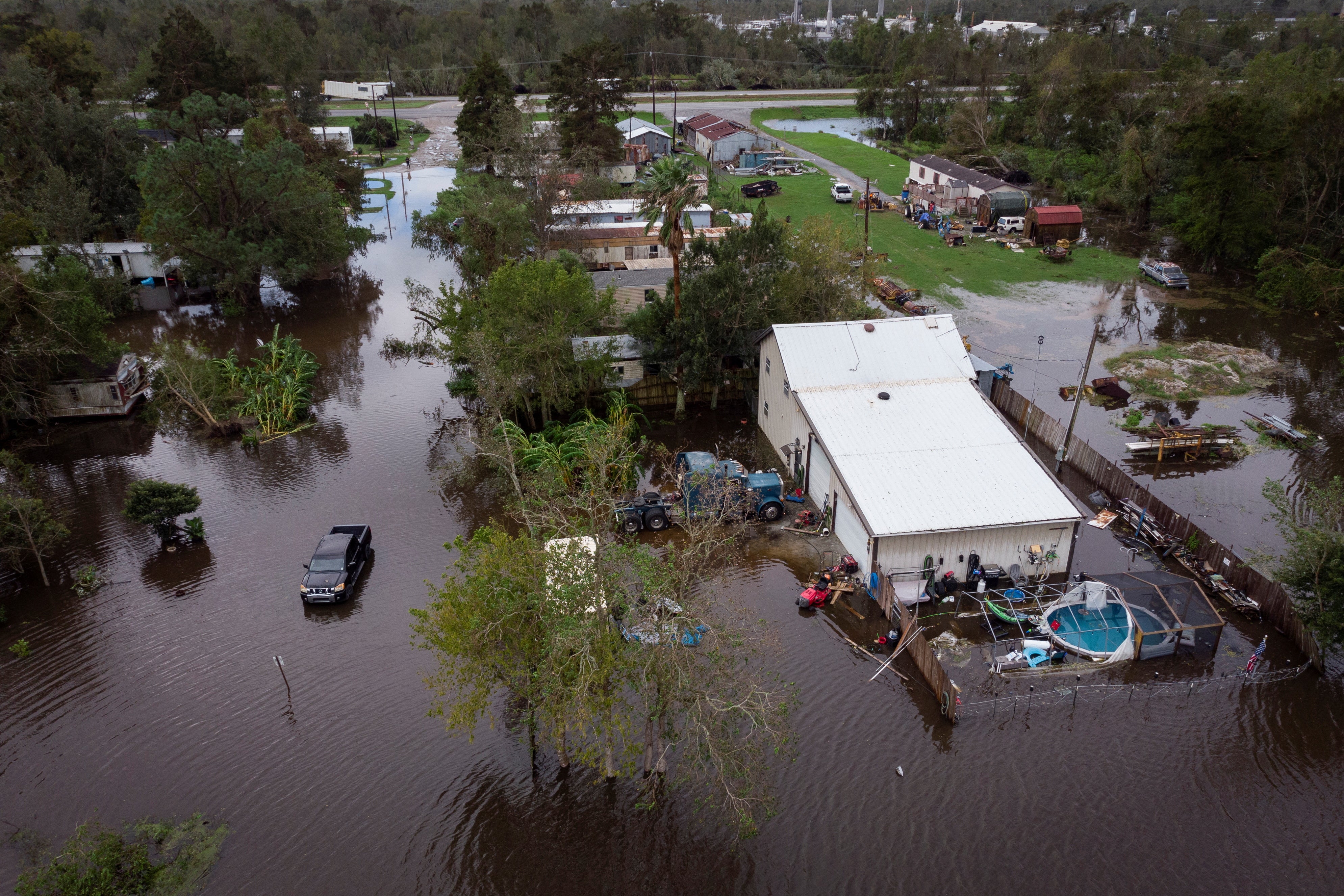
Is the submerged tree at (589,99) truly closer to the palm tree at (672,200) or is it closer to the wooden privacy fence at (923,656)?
the palm tree at (672,200)

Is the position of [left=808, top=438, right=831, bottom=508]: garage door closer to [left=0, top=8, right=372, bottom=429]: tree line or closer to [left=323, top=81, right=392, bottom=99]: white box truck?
[left=0, top=8, right=372, bottom=429]: tree line

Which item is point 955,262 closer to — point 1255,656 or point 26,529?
point 1255,656

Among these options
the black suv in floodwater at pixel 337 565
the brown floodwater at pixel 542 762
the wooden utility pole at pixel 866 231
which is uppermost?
the wooden utility pole at pixel 866 231

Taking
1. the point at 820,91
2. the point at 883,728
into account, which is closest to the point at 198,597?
the point at 883,728

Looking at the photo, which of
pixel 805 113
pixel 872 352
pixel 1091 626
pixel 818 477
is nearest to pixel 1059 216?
pixel 872 352

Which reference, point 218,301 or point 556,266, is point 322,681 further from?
point 218,301

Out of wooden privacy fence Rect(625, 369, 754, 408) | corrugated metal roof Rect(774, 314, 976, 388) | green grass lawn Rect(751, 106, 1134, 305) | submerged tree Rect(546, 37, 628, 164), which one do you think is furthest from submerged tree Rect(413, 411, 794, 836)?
submerged tree Rect(546, 37, 628, 164)

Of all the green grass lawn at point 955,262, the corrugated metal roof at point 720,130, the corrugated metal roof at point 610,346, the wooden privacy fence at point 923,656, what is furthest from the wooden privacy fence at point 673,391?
the corrugated metal roof at point 720,130
